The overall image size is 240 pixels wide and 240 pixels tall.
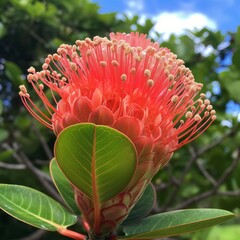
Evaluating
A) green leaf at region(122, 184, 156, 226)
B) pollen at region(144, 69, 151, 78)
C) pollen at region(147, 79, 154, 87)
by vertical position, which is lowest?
green leaf at region(122, 184, 156, 226)

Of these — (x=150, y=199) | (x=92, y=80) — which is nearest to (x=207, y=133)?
(x=150, y=199)

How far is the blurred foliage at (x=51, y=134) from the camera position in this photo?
9.48 ft

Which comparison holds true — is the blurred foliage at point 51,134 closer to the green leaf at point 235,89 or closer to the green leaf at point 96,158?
the green leaf at point 235,89

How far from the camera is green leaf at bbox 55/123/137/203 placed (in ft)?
2.87

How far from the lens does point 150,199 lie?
1188 mm

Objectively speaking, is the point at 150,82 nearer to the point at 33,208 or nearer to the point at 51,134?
the point at 33,208

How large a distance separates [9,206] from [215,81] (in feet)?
7.75

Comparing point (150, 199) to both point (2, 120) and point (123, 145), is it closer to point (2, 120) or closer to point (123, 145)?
point (123, 145)

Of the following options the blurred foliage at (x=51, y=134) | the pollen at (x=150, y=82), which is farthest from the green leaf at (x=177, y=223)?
the blurred foliage at (x=51, y=134)

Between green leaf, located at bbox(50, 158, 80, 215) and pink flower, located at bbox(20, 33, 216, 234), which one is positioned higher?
pink flower, located at bbox(20, 33, 216, 234)

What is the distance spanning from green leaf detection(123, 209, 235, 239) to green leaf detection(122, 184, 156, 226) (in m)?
0.05

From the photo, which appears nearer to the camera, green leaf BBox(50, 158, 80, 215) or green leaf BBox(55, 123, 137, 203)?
green leaf BBox(55, 123, 137, 203)

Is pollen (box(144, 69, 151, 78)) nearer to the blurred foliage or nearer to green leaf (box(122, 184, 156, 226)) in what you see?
green leaf (box(122, 184, 156, 226))

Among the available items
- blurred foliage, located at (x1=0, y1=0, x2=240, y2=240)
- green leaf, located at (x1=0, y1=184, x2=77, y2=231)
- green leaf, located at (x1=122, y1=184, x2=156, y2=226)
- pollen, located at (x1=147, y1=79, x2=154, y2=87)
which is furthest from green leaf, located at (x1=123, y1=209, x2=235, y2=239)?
blurred foliage, located at (x1=0, y1=0, x2=240, y2=240)
